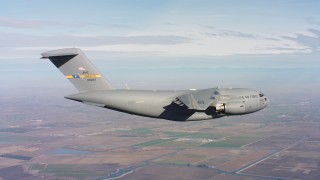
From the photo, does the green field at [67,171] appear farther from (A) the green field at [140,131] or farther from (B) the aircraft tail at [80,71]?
(B) the aircraft tail at [80,71]

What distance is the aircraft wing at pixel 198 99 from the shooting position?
1758 centimetres

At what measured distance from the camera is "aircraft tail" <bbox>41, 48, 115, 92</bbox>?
62.2 feet

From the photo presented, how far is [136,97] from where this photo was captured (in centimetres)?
1922

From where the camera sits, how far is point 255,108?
66.0 feet

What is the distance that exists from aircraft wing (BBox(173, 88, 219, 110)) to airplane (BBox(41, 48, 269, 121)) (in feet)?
0.19

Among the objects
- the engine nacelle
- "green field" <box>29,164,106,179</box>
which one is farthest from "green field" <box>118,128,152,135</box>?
the engine nacelle

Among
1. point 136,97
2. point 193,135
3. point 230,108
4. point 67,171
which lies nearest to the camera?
point 230,108

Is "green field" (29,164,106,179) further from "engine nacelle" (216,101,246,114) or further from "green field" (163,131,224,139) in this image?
"engine nacelle" (216,101,246,114)

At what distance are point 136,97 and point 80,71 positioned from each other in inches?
128

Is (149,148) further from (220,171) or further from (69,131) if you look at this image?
(69,131)

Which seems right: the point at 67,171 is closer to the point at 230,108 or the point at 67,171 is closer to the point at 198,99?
the point at 230,108

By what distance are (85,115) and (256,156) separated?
273 ft

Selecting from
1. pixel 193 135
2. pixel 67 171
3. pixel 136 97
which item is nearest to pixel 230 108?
pixel 136 97

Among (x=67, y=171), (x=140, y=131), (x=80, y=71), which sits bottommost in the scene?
(x=67, y=171)
